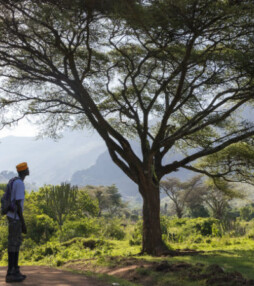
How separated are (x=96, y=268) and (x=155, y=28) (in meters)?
5.60

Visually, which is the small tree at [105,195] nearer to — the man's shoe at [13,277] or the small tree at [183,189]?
the small tree at [183,189]

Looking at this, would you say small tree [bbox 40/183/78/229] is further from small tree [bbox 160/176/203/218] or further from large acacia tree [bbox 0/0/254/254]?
small tree [bbox 160/176/203/218]

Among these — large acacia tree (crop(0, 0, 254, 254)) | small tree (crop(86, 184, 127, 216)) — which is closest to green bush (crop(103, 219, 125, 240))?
large acacia tree (crop(0, 0, 254, 254))

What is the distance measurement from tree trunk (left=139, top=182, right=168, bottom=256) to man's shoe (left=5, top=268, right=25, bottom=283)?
482 cm

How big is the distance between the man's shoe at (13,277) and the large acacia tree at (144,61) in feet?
16.1

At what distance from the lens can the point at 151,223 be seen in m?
9.52

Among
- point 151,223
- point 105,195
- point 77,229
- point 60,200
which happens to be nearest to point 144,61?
point 151,223

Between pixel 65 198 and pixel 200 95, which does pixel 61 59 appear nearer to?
pixel 200 95

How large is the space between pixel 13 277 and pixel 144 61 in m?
7.02

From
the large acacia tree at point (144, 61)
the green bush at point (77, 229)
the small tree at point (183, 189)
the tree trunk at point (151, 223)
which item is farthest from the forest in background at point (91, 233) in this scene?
the small tree at point (183, 189)

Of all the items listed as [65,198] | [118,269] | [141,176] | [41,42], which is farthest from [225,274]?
[65,198]

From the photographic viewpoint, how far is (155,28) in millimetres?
7965

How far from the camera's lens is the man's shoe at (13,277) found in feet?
16.6

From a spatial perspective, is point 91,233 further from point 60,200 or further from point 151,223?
point 151,223
